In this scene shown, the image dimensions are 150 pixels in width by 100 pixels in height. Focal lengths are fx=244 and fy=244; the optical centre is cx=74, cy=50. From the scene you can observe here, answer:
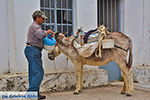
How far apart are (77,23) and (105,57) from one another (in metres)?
1.61

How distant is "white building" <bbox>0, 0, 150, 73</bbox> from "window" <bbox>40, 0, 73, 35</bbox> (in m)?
0.05

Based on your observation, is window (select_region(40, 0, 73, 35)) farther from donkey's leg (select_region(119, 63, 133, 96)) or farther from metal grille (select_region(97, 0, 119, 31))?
donkey's leg (select_region(119, 63, 133, 96))

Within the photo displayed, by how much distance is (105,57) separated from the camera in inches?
243

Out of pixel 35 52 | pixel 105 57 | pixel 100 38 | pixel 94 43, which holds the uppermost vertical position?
pixel 100 38

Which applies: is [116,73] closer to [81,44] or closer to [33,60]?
[81,44]

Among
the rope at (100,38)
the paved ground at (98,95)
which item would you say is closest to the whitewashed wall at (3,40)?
the paved ground at (98,95)

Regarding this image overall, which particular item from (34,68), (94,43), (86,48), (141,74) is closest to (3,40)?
(34,68)

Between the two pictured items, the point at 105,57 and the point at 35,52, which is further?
the point at 105,57

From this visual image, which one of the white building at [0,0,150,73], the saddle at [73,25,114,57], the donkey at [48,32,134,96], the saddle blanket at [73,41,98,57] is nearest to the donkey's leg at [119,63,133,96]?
the donkey at [48,32,134,96]

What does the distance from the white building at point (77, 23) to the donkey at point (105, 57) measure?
79 centimetres

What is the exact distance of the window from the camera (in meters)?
7.07

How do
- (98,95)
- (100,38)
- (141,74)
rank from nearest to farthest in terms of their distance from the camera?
(100,38), (98,95), (141,74)

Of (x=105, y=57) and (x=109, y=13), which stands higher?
(x=109, y=13)

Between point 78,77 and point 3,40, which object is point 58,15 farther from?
point 78,77
